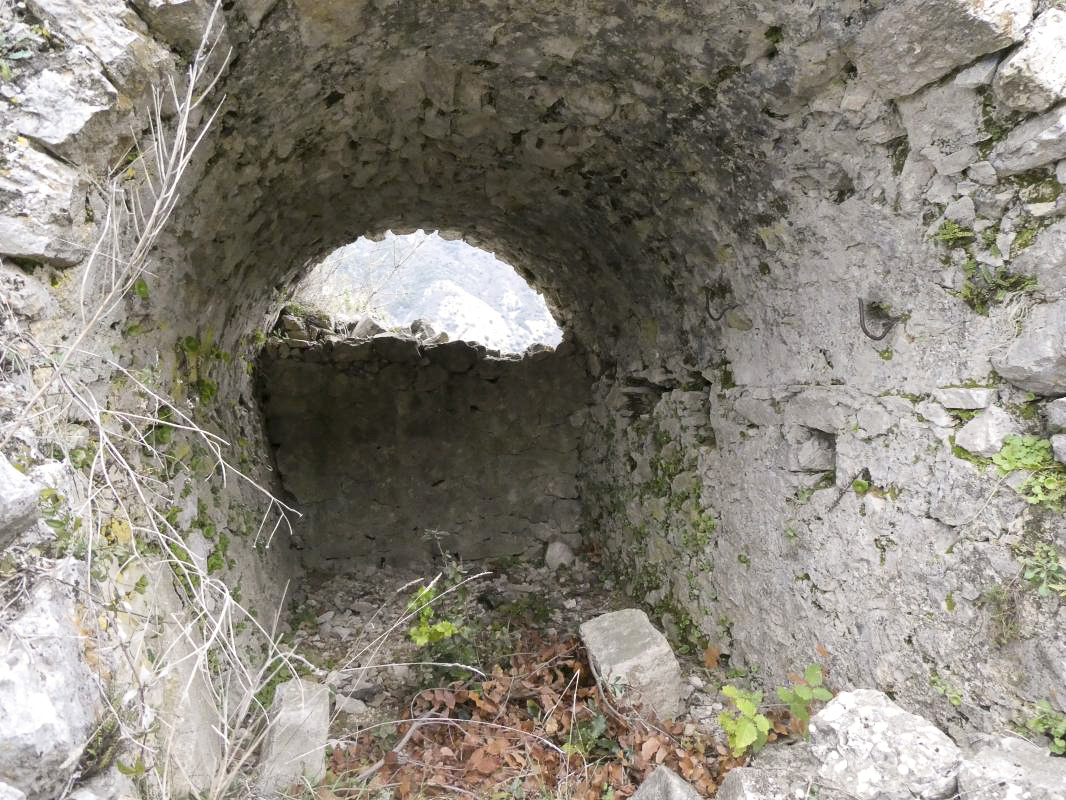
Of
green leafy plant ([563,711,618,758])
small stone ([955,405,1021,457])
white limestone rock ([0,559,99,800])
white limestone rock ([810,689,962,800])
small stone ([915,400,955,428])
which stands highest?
small stone ([915,400,955,428])

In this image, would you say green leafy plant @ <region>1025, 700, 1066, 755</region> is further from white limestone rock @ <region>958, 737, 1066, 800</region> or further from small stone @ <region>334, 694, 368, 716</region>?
small stone @ <region>334, 694, 368, 716</region>

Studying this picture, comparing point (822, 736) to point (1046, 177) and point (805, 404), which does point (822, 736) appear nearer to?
point (805, 404)

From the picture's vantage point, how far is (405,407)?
4.73 meters

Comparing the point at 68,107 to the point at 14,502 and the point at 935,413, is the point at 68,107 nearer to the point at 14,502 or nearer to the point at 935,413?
the point at 14,502

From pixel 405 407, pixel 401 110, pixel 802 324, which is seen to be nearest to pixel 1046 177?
pixel 802 324

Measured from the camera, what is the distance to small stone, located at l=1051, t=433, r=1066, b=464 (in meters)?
1.54

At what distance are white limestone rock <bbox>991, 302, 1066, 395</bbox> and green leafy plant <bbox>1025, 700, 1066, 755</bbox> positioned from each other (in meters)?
0.76

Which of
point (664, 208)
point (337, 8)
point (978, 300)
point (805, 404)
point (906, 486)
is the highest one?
point (337, 8)

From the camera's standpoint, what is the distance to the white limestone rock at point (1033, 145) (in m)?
1.52

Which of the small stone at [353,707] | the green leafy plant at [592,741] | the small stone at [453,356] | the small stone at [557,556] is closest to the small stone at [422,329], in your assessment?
the small stone at [453,356]

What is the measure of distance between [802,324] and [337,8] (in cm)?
190

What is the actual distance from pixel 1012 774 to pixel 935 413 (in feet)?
2.99

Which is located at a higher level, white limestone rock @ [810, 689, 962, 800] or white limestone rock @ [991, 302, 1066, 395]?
white limestone rock @ [991, 302, 1066, 395]

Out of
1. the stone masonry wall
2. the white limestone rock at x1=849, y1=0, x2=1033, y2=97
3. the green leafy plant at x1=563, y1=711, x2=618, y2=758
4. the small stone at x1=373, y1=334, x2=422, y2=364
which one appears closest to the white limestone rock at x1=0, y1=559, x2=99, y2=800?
the green leafy plant at x1=563, y1=711, x2=618, y2=758
